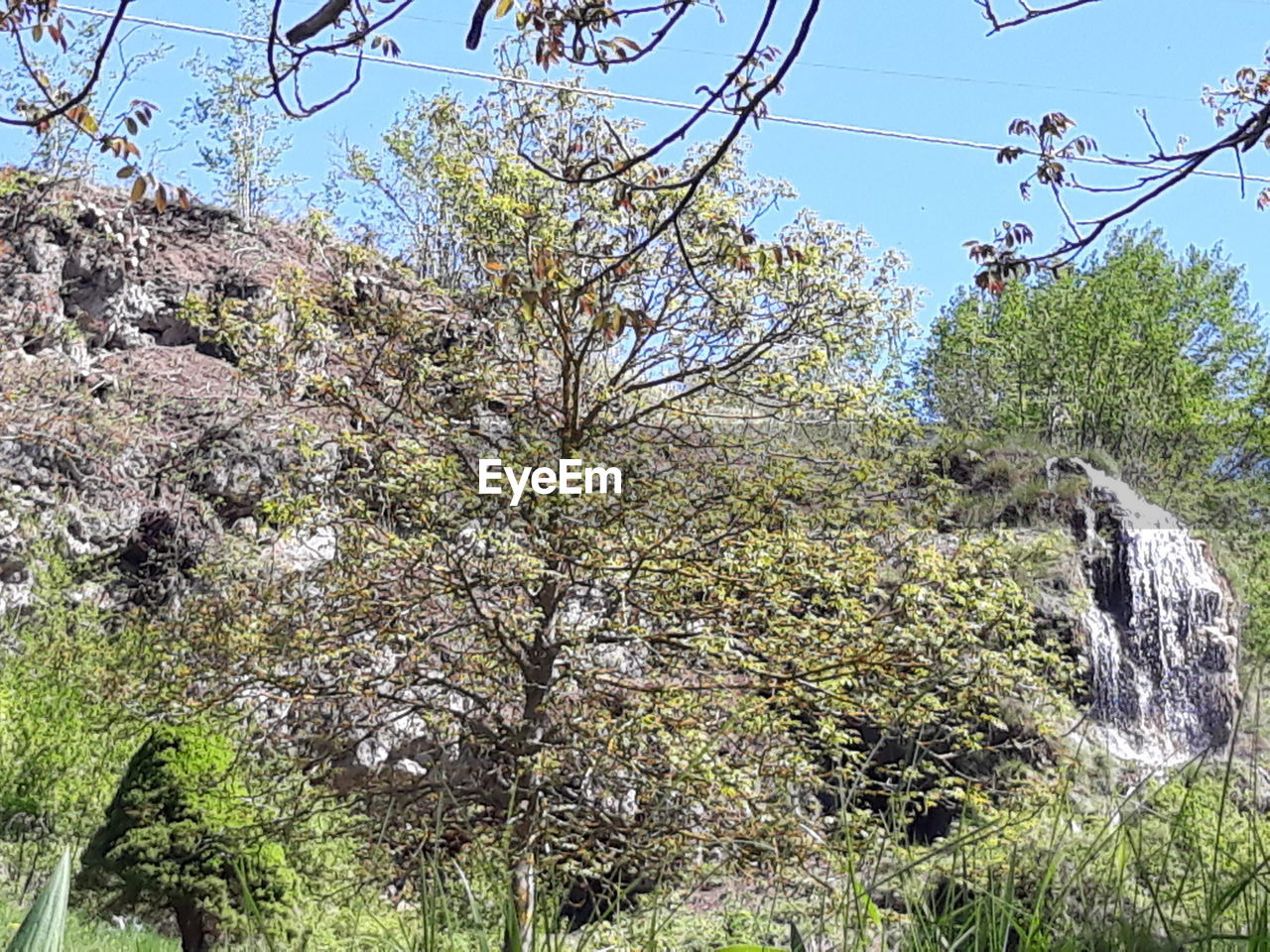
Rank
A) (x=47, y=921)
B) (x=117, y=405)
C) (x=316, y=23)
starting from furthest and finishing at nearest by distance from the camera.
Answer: (x=117, y=405) → (x=316, y=23) → (x=47, y=921)

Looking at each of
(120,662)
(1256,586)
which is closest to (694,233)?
(120,662)

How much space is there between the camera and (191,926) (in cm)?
548

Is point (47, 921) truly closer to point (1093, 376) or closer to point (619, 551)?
point (619, 551)

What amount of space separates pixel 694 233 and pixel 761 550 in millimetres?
1584

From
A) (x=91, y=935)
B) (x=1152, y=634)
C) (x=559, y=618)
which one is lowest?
(x=91, y=935)

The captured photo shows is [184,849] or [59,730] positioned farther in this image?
[59,730]

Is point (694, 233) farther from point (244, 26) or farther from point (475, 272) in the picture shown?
point (244, 26)

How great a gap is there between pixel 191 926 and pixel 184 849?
392 millimetres

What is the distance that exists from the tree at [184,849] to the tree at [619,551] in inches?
19.4

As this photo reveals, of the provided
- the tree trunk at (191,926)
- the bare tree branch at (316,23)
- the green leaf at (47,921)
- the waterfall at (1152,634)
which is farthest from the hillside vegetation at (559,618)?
the waterfall at (1152,634)

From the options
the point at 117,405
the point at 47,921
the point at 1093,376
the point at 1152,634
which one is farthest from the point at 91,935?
the point at 1093,376

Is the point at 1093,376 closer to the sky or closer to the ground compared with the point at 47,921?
closer to the sky

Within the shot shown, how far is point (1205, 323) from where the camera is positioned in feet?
65.7

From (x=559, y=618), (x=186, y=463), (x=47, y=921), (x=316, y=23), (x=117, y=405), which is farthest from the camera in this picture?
(x=117, y=405)
